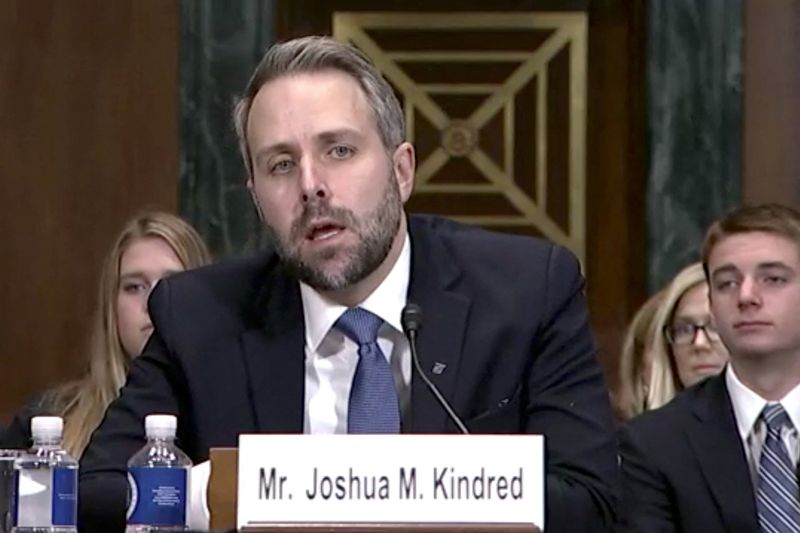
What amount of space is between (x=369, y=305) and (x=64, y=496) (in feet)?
2.43

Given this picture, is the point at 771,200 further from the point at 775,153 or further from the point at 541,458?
the point at 541,458

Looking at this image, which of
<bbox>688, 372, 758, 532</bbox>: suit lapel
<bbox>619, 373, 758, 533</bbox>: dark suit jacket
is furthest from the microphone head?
<bbox>688, 372, 758, 532</bbox>: suit lapel

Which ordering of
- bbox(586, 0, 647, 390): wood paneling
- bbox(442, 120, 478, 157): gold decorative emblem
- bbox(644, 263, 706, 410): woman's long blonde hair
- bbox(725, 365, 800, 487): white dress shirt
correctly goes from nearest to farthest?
bbox(725, 365, 800, 487): white dress shirt → bbox(644, 263, 706, 410): woman's long blonde hair → bbox(586, 0, 647, 390): wood paneling → bbox(442, 120, 478, 157): gold decorative emblem

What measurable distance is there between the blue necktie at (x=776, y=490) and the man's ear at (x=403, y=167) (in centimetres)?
139

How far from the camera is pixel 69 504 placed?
2941 millimetres

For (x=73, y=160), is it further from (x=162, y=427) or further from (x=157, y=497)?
(x=157, y=497)

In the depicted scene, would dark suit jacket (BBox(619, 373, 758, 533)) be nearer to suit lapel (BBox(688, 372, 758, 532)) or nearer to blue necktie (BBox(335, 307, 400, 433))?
suit lapel (BBox(688, 372, 758, 532))

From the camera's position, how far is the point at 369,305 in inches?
135

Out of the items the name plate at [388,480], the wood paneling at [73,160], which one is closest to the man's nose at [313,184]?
the name plate at [388,480]

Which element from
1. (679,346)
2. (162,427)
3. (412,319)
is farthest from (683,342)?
(162,427)

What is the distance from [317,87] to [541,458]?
103 cm

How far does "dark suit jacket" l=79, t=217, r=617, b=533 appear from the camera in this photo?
3.33 metres

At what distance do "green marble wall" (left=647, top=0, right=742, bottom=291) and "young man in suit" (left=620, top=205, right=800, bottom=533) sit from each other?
53.6 inches

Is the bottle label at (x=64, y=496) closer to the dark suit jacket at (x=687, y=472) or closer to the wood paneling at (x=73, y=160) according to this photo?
the dark suit jacket at (x=687, y=472)
